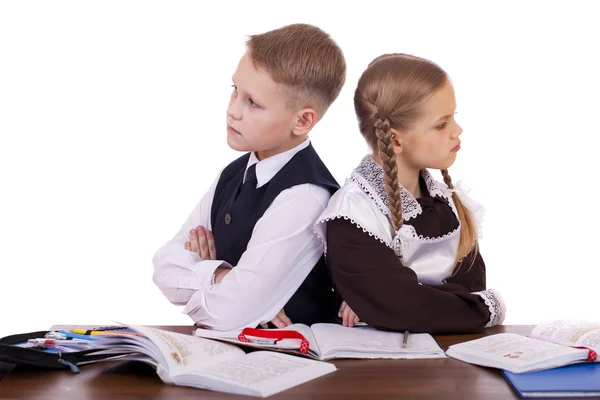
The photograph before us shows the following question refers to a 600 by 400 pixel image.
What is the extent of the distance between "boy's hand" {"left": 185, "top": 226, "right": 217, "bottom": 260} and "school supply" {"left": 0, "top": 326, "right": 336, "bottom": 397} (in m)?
0.55

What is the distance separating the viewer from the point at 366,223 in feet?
7.15

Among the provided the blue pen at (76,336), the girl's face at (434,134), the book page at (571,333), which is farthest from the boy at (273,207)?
the book page at (571,333)

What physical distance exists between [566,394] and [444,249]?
0.78 m

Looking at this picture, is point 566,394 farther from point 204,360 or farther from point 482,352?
point 204,360

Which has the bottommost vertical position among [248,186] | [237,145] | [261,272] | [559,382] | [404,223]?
[559,382]

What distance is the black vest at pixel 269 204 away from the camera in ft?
7.52

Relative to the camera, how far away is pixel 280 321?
2252 millimetres

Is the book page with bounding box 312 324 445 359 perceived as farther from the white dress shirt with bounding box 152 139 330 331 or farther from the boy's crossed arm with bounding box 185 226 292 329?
the boy's crossed arm with bounding box 185 226 292 329

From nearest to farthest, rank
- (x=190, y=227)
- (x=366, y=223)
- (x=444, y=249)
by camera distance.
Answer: (x=366, y=223) < (x=444, y=249) < (x=190, y=227)

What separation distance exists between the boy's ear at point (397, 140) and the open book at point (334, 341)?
48 cm

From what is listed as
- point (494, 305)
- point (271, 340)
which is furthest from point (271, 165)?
point (494, 305)

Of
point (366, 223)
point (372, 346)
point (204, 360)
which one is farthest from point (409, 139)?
point (204, 360)

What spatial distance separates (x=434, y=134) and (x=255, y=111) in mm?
475

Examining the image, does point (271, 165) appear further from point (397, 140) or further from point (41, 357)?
point (41, 357)
